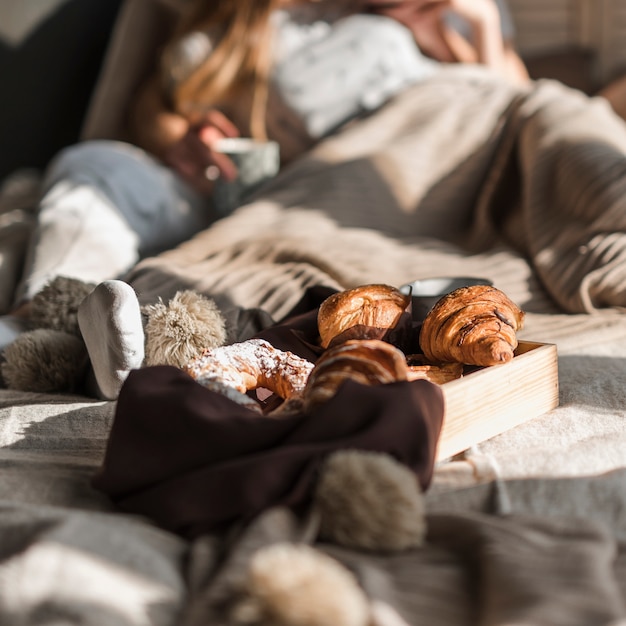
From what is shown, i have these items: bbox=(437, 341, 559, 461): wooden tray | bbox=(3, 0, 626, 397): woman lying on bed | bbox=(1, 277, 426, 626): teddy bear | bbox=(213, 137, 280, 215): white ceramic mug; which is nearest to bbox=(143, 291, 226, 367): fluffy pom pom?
bbox=(1, 277, 426, 626): teddy bear

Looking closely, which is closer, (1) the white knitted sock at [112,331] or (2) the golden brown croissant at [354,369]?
(2) the golden brown croissant at [354,369]

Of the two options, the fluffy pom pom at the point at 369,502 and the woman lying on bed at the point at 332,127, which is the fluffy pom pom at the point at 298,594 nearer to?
the fluffy pom pom at the point at 369,502

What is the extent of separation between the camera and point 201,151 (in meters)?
2.20

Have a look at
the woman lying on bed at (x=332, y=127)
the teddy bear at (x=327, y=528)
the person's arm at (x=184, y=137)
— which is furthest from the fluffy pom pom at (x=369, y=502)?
the person's arm at (x=184, y=137)

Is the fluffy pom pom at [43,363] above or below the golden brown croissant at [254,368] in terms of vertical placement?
below

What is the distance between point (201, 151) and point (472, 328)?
1435mm

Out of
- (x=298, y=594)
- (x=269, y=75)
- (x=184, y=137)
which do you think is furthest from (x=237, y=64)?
(x=298, y=594)

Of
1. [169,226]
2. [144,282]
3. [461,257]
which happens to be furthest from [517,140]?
[144,282]

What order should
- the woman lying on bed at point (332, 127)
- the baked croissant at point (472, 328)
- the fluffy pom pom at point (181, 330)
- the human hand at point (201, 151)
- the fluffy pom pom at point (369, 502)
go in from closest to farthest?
the fluffy pom pom at point (369, 502), the baked croissant at point (472, 328), the fluffy pom pom at point (181, 330), the woman lying on bed at point (332, 127), the human hand at point (201, 151)

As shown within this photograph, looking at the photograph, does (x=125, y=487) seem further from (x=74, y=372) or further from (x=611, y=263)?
(x=611, y=263)

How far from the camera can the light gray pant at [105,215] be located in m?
1.52

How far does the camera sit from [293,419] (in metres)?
0.77

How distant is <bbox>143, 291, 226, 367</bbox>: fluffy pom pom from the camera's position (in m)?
1.02

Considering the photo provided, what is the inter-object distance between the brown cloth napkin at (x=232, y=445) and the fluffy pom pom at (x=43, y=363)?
36 cm
